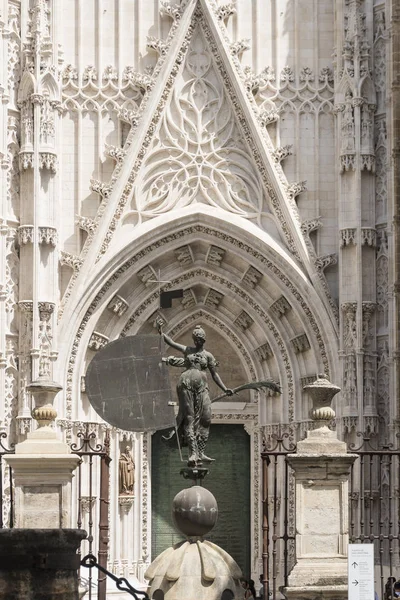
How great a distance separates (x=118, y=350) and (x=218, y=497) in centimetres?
919

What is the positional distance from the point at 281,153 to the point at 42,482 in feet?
34.9

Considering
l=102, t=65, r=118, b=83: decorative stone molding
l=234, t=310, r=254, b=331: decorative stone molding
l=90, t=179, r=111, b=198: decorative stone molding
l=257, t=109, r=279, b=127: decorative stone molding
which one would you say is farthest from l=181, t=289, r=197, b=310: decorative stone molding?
l=102, t=65, r=118, b=83: decorative stone molding

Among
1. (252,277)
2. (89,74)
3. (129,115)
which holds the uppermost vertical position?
(89,74)

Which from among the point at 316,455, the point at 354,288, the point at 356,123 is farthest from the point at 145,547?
the point at 316,455

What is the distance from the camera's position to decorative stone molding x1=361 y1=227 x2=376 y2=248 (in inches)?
967

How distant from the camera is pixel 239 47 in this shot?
25.4 meters

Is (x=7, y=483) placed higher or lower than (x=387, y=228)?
lower

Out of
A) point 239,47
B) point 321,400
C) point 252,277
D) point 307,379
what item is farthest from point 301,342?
point 321,400

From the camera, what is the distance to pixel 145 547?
24.8 meters

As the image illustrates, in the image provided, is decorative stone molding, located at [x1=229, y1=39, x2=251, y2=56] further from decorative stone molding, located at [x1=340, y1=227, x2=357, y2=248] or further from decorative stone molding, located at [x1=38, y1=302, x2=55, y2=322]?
decorative stone molding, located at [x1=38, y1=302, x2=55, y2=322]

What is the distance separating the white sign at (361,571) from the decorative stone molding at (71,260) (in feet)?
34.7

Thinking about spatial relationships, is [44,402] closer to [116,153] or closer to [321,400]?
[321,400]

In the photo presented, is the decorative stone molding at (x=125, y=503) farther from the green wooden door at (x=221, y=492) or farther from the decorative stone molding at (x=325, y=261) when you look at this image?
the decorative stone molding at (x=325, y=261)

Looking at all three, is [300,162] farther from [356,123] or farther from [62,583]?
[62,583]
